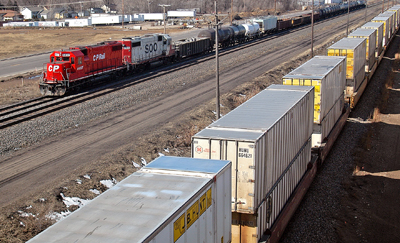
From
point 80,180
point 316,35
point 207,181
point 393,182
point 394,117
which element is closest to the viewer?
point 207,181

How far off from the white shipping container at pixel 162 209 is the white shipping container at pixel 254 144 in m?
1.17

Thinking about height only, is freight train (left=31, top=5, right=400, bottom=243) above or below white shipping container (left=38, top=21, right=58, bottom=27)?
below

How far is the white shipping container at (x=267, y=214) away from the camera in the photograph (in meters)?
11.7

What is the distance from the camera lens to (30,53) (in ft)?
224

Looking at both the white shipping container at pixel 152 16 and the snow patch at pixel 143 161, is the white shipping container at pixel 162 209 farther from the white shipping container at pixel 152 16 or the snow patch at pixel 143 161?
the white shipping container at pixel 152 16

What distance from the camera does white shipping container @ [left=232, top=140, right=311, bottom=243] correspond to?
38.5ft

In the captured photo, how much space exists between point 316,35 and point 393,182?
60805 millimetres

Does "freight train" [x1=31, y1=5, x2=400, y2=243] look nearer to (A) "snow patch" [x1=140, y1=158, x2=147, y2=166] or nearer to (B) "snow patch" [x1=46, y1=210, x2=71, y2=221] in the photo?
(B) "snow patch" [x1=46, y1=210, x2=71, y2=221]

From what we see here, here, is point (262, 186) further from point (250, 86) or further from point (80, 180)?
point (250, 86)

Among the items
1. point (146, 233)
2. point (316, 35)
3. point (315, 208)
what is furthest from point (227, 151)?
point (316, 35)

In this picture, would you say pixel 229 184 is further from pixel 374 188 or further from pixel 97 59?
pixel 97 59

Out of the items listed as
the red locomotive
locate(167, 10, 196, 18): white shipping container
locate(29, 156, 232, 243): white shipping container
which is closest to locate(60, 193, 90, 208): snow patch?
locate(29, 156, 232, 243): white shipping container

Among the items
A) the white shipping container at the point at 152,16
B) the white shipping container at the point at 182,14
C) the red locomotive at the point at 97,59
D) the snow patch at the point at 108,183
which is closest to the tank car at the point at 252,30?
the red locomotive at the point at 97,59

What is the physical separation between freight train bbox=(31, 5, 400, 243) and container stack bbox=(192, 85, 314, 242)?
3 centimetres
